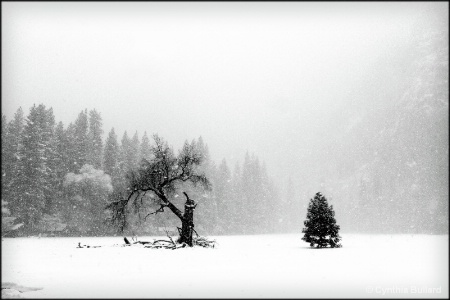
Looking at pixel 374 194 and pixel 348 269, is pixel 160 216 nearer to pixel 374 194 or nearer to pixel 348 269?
pixel 348 269

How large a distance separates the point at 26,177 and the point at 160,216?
74.4 feet

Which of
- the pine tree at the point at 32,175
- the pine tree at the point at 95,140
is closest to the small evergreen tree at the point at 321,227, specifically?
the pine tree at the point at 32,175

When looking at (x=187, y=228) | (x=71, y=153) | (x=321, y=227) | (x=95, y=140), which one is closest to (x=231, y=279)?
(x=187, y=228)

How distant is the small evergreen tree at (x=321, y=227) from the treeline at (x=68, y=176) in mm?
19436

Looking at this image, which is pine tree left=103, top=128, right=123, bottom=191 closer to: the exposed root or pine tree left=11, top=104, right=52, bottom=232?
pine tree left=11, top=104, right=52, bottom=232

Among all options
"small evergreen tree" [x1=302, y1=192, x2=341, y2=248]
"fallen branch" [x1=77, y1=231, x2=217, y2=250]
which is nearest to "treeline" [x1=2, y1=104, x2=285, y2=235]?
"fallen branch" [x1=77, y1=231, x2=217, y2=250]

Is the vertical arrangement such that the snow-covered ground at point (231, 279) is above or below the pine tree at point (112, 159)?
below

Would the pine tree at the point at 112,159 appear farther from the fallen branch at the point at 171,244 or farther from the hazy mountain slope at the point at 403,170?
the hazy mountain slope at the point at 403,170

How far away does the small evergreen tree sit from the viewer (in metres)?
24.6

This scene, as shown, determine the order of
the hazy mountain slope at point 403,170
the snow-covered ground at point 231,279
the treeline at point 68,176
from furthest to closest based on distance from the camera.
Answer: the hazy mountain slope at point 403,170, the treeline at point 68,176, the snow-covered ground at point 231,279

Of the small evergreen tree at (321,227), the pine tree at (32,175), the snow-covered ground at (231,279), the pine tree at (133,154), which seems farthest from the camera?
the pine tree at (133,154)

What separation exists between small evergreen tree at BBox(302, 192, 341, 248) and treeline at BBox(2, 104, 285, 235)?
→ 1944 centimetres

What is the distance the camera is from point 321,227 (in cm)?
2489

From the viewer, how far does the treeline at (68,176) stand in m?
42.4
